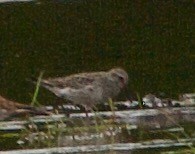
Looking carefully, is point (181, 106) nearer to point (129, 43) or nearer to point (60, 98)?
point (60, 98)

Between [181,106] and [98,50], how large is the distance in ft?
9.76

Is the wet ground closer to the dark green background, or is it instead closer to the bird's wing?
the bird's wing

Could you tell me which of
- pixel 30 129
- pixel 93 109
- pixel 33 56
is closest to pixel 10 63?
pixel 33 56

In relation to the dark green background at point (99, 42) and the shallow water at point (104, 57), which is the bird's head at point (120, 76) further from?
the dark green background at point (99, 42)

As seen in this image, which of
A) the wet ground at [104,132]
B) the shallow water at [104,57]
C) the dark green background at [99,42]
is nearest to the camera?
the wet ground at [104,132]

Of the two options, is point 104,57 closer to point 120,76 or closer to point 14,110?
point 120,76

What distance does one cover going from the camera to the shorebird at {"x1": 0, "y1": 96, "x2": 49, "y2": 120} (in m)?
10.8

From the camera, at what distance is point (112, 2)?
1659 centimetres

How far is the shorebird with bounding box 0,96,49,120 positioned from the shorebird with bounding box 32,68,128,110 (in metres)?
Result: 0.58

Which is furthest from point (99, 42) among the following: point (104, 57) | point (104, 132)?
point (104, 132)

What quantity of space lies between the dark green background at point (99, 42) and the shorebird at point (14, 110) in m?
0.88

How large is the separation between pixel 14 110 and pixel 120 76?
1.46 m

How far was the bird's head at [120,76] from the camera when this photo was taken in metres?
11.9

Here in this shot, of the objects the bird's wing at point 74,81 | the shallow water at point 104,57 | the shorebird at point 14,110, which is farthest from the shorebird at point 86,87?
the shorebird at point 14,110
